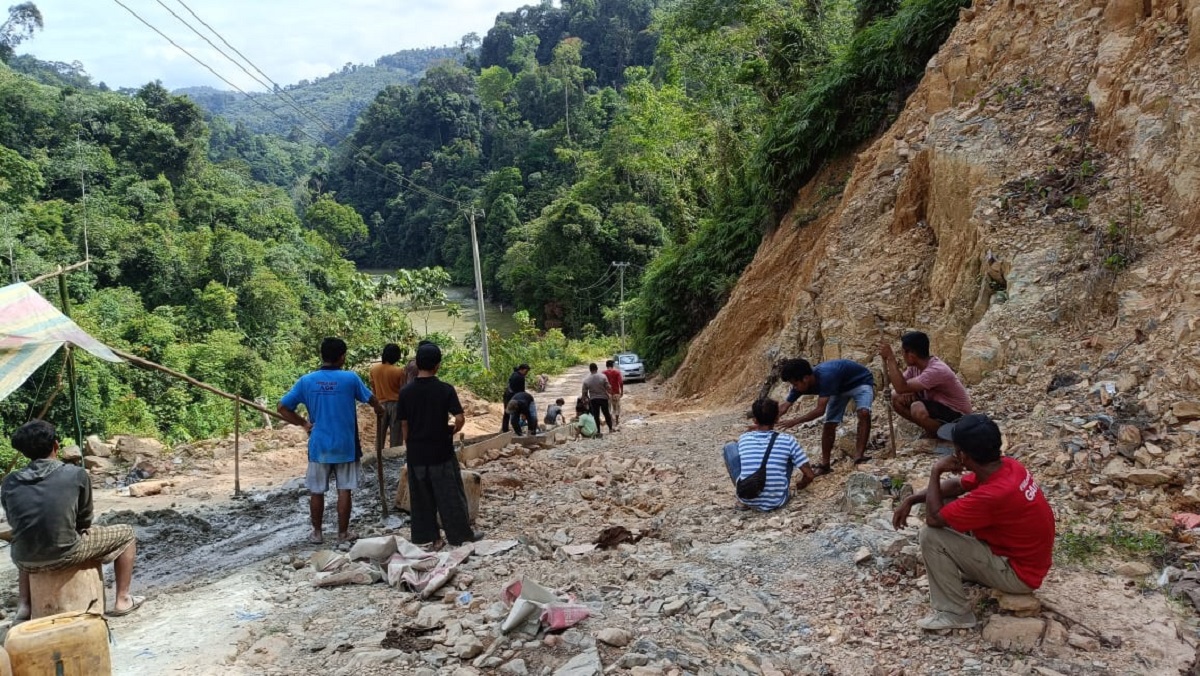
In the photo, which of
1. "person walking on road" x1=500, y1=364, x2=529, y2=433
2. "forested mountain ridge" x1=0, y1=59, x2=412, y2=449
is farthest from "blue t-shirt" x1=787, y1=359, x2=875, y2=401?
"forested mountain ridge" x1=0, y1=59, x2=412, y2=449

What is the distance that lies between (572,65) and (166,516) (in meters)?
79.0

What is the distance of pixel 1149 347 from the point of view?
579 cm

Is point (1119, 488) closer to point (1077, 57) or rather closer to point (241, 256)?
point (1077, 57)

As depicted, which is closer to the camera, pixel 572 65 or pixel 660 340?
pixel 660 340

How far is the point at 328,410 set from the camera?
6137 millimetres

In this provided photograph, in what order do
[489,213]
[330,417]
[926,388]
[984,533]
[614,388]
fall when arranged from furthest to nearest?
[489,213]
[614,388]
[330,417]
[926,388]
[984,533]

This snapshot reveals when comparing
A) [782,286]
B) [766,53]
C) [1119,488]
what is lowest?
[1119,488]

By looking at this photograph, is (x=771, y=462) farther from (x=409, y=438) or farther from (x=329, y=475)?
(x=329, y=475)

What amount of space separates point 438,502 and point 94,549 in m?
2.18

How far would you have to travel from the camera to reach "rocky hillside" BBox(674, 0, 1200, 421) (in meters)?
6.29

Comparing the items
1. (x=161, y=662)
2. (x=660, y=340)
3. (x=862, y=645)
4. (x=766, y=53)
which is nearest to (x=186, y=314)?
(x=660, y=340)

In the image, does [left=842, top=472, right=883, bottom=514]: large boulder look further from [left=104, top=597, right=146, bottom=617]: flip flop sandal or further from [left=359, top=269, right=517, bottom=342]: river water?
[left=359, top=269, right=517, bottom=342]: river water

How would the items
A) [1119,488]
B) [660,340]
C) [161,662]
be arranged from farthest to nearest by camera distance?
1. [660,340]
2. [1119,488]
3. [161,662]

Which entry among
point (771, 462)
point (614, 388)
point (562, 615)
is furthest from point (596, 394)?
point (562, 615)
